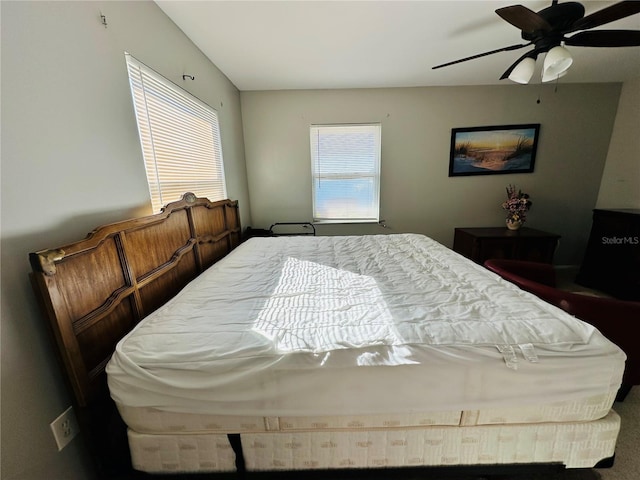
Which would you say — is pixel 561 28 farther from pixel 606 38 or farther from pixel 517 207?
pixel 517 207

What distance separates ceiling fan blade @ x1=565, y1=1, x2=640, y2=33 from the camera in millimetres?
1138

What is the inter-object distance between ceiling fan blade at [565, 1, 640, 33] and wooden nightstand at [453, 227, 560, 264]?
6.63ft

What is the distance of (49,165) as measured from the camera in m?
0.91

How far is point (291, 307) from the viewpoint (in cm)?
118

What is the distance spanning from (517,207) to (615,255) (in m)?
1.07

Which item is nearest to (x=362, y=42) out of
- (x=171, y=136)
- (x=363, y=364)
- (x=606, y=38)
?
(x=606, y=38)

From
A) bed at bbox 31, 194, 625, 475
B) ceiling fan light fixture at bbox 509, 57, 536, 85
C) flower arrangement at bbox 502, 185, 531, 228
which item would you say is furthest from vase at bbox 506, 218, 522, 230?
bed at bbox 31, 194, 625, 475

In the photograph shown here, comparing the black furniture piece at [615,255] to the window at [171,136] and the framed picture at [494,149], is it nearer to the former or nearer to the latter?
the framed picture at [494,149]

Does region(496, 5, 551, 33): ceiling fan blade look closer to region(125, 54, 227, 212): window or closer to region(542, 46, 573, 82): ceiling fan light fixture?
region(542, 46, 573, 82): ceiling fan light fixture

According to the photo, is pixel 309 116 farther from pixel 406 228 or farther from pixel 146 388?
pixel 146 388

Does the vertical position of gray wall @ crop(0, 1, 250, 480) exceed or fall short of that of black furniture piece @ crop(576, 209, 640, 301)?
it exceeds it

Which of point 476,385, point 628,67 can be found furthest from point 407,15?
point 628,67

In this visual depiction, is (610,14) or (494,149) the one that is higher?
(610,14)

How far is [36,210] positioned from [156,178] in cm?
73
